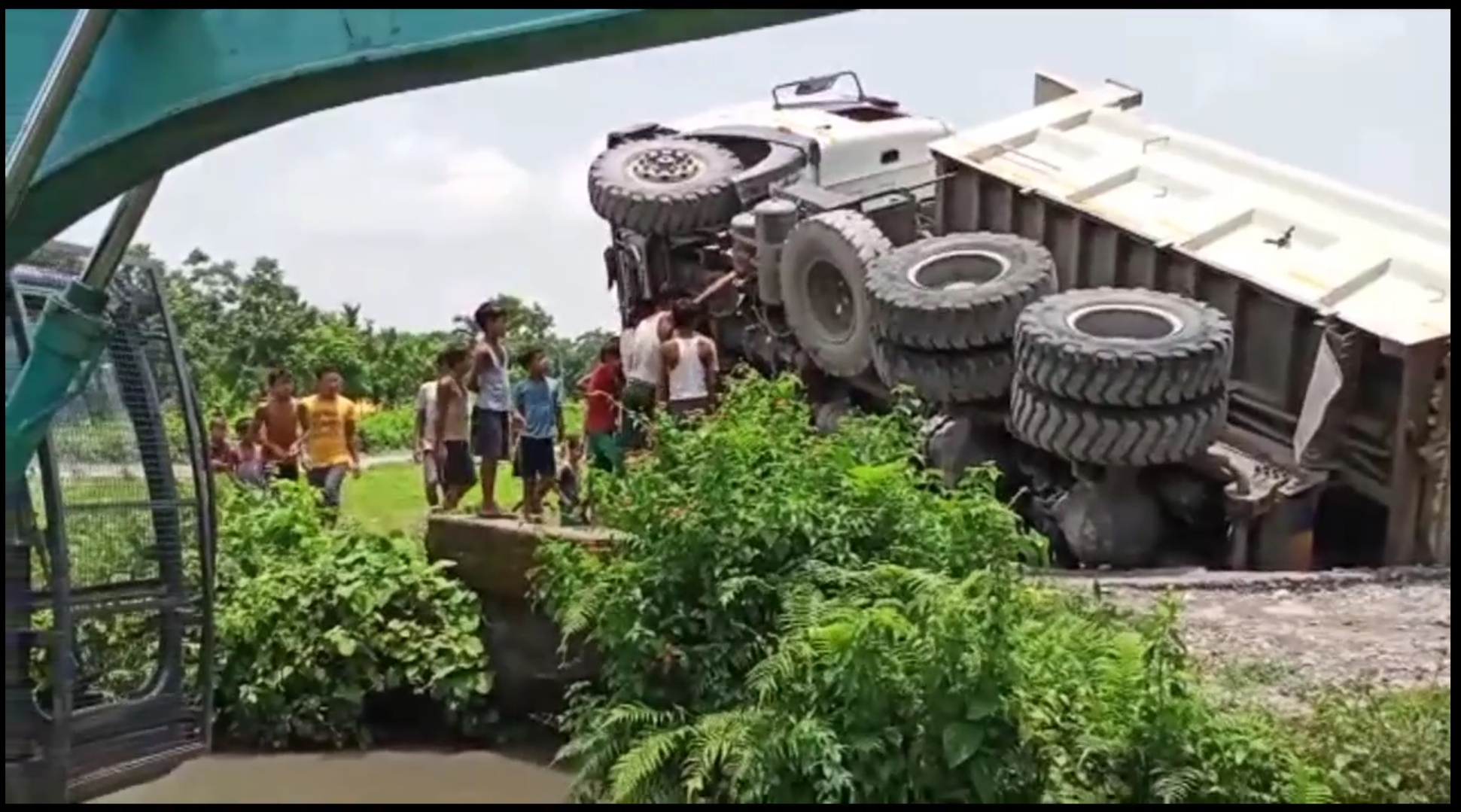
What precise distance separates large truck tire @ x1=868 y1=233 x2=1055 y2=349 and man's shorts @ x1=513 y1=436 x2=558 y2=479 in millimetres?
1613

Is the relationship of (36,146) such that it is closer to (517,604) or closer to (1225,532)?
(517,604)

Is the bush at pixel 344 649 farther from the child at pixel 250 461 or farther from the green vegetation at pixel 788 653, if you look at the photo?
the child at pixel 250 461

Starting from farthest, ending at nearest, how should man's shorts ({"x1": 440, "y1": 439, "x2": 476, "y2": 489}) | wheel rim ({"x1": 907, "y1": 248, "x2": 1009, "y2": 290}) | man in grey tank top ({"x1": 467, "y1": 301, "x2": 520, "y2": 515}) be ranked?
wheel rim ({"x1": 907, "y1": 248, "x2": 1009, "y2": 290}) → man's shorts ({"x1": 440, "y1": 439, "x2": 476, "y2": 489}) → man in grey tank top ({"x1": 467, "y1": 301, "x2": 520, "y2": 515})

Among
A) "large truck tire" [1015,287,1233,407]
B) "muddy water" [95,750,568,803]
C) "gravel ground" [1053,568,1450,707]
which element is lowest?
"muddy water" [95,750,568,803]

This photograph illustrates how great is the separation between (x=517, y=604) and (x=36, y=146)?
459 cm

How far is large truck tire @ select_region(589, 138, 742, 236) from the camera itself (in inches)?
448

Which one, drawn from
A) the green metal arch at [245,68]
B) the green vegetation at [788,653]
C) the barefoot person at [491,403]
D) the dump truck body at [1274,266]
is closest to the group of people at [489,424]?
the barefoot person at [491,403]

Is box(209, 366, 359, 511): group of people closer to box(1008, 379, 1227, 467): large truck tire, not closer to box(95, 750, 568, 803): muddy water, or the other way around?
box(95, 750, 568, 803): muddy water

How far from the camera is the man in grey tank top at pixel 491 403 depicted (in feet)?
30.1

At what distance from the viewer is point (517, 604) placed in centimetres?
807

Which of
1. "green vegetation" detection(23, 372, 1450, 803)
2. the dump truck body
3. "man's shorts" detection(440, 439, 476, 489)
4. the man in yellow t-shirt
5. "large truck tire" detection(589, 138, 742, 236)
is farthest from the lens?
"large truck tire" detection(589, 138, 742, 236)

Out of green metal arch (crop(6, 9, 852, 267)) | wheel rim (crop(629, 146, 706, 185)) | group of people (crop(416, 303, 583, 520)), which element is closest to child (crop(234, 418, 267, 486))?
group of people (crop(416, 303, 583, 520))

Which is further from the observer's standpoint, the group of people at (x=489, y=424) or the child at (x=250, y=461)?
the child at (x=250, y=461)

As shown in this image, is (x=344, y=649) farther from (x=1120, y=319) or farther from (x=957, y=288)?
(x=1120, y=319)
